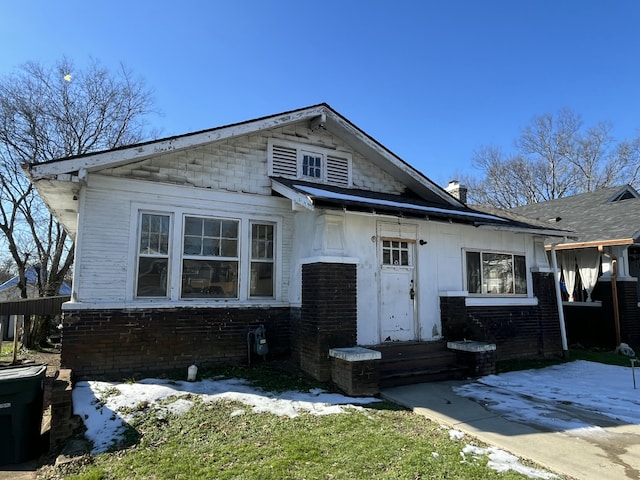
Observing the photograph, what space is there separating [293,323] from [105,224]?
4.00m

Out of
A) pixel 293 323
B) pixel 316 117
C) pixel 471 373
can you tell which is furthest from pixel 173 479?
pixel 316 117

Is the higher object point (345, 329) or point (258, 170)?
point (258, 170)

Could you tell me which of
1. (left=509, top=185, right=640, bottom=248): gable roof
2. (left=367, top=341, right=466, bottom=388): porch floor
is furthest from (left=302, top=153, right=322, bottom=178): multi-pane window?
(left=509, top=185, right=640, bottom=248): gable roof

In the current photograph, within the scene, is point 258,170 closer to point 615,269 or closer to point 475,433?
point 475,433

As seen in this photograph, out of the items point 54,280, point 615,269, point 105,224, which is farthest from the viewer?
point 54,280

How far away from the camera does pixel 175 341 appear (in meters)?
7.56

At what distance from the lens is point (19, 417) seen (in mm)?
5094

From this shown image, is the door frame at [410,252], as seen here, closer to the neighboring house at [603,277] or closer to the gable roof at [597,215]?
the neighboring house at [603,277]

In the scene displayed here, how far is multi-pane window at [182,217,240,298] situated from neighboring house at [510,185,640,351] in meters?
8.40

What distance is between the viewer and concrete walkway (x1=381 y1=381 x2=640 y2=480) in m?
4.09

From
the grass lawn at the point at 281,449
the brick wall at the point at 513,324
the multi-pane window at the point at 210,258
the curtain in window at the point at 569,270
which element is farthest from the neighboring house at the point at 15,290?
the curtain in window at the point at 569,270

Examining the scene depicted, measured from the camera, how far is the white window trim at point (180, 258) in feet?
24.6

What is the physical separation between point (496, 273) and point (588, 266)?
4.86m

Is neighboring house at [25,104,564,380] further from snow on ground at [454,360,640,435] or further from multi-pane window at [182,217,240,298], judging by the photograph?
snow on ground at [454,360,640,435]
